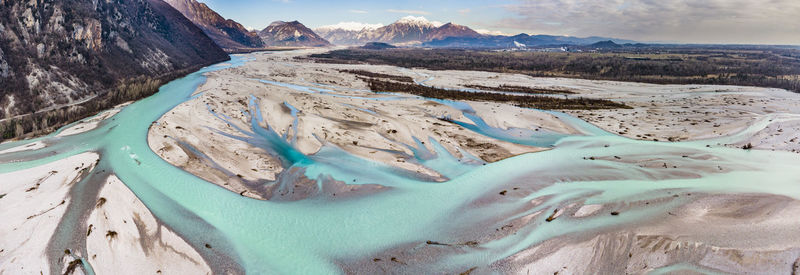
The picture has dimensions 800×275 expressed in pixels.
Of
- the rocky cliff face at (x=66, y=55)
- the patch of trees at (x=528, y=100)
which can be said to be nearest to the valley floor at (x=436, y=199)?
the patch of trees at (x=528, y=100)

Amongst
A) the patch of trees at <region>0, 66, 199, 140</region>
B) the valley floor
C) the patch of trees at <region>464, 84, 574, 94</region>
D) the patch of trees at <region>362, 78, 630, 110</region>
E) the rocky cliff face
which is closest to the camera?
the valley floor

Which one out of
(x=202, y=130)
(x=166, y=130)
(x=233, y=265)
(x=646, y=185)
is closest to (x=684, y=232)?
(x=646, y=185)

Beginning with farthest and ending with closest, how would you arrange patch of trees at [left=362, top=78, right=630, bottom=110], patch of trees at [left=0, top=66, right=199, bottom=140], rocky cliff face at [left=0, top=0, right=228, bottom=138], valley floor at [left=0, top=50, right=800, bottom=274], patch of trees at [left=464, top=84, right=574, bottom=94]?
patch of trees at [left=464, top=84, right=574, bottom=94] → patch of trees at [left=362, top=78, right=630, bottom=110] → rocky cliff face at [left=0, top=0, right=228, bottom=138] → patch of trees at [left=0, top=66, right=199, bottom=140] → valley floor at [left=0, top=50, right=800, bottom=274]

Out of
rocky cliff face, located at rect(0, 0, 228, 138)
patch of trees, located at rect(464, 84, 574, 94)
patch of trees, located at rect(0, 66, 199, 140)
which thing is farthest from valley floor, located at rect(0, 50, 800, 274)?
patch of trees, located at rect(464, 84, 574, 94)

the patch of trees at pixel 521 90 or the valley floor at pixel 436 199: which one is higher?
the patch of trees at pixel 521 90

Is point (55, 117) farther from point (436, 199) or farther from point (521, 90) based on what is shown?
point (521, 90)

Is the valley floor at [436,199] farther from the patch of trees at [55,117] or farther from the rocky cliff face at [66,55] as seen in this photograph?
the rocky cliff face at [66,55]

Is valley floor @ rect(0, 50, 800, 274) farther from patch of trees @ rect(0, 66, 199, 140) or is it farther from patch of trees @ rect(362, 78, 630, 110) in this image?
patch of trees @ rect(362, 78, 630, 110)

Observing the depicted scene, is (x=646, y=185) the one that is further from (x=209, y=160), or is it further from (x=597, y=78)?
(x=597, y=78)

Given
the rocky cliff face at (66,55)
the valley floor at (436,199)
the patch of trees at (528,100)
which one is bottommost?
the valley floor at (436,199)
